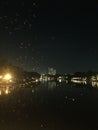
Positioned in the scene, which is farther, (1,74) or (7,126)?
(1,74)

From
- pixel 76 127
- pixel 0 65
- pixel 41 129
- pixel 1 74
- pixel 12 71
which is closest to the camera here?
pixel 41 129

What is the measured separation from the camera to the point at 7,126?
18438 millimetres

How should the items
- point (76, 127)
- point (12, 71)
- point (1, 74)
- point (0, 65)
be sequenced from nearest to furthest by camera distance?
point (76, 127)
point (1, 74)
point (0, 65)
point (12, 71)

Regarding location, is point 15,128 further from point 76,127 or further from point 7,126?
point 76,127


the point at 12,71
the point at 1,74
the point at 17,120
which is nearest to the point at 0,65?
the point at 1,74

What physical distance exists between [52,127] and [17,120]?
349 cm

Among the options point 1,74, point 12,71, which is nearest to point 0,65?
point 1,74

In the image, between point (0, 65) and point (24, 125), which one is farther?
point (0, 65)

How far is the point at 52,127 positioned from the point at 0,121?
3774 millimetres

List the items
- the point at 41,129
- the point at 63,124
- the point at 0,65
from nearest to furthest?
the point at 41,129
the point at 63,124
the point at 0,65

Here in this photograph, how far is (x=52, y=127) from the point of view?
61.1ft

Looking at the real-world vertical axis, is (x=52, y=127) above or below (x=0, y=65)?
below

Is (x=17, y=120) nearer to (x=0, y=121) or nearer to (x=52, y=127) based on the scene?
(x=0, y=121)

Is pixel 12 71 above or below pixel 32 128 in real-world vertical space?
above
